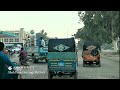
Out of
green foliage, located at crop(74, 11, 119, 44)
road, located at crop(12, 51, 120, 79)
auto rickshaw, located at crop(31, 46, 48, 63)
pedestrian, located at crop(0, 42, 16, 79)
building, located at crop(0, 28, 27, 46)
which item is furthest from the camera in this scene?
building, located at crop(0, 28, 27, 46)

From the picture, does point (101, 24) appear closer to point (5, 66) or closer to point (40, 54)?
point (40, 54)

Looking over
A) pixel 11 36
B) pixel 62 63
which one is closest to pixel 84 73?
pixel 62 63

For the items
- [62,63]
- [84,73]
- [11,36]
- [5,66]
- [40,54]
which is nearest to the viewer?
[5,66]

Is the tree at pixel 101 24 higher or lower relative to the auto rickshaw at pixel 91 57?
higher

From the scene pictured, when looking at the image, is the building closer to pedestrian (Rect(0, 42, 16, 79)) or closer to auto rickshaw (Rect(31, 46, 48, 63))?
auto rickshaw (Rect(31, 46, 48, 63))

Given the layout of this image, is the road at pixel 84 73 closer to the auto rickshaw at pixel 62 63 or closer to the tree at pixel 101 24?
the auto rickshaw at pixel 62 63

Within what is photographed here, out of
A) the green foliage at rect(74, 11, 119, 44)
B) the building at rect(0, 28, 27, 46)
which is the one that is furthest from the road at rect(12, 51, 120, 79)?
the green foliage at rect(74, 11, 119, 44)

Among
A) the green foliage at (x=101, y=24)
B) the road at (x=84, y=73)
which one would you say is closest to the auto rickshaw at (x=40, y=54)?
the road at (x=84, y=73)

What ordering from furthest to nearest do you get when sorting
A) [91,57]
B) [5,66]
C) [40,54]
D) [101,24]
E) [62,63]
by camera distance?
[101,24], [40,54], [91,57], [62,63], [5,66]
